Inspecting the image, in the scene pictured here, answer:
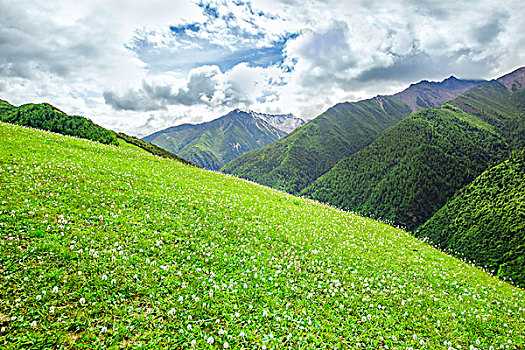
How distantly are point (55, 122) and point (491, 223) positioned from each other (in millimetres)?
A: 166338

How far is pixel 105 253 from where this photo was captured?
9234mm

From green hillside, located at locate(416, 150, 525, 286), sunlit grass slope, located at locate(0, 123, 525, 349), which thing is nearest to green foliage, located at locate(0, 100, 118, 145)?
sunlit grass slope, located at locate(0, 123, 525, 349)

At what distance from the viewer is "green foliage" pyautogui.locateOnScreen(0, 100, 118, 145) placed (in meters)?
61.4

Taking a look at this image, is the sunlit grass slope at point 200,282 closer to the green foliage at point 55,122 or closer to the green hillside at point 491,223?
the green foliage at point 55,122

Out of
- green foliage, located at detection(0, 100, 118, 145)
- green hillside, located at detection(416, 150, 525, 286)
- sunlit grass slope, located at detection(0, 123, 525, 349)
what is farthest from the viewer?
green hillside, located at detection(416, 150, 525, 286)

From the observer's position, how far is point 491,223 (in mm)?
105562

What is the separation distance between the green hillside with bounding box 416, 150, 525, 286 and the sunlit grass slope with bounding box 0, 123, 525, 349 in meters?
82.5

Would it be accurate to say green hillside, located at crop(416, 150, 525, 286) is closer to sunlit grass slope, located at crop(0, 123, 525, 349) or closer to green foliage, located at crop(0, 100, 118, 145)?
sunlit grass slope, located at crop(0, 123, 525, 349)

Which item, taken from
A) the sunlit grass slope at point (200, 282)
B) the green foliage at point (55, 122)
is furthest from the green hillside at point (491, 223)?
the green foliage at point (55, 122)

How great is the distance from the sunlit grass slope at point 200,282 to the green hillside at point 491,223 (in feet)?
271

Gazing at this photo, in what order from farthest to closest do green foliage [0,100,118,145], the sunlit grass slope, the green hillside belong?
the green hillside → green foliage [0,100,118,145] → the sunlit grass slope

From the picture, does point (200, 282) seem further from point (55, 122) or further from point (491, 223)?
point (491, 223)

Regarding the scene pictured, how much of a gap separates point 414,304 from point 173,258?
1044 cm

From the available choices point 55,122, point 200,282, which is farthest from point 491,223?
point 55,122
